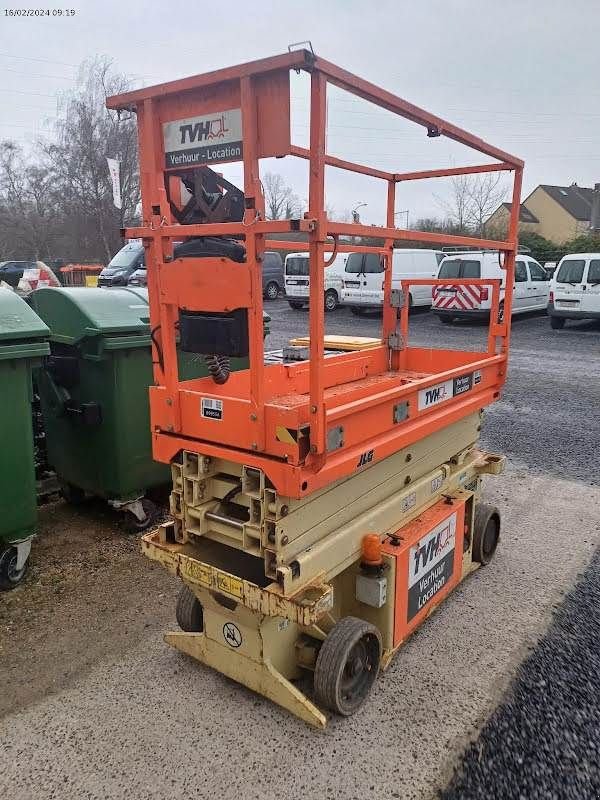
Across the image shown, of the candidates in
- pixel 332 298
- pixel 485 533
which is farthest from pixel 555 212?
pixel 485 533

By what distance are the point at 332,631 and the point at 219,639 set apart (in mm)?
553

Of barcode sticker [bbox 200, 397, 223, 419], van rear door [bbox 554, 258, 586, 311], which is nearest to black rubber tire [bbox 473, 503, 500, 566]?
barcode sticker [bbox 200, 397, 223, 419]

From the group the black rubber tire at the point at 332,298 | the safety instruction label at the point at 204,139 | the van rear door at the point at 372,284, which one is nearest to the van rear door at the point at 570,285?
the van rear door at the point at 372,284

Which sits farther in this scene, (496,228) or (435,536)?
(496,228)

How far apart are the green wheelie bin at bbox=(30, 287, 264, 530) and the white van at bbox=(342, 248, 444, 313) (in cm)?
1331

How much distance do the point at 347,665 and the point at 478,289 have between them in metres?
13.7

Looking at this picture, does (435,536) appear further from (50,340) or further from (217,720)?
(50,340)

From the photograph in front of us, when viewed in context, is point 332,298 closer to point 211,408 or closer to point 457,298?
point 457,298

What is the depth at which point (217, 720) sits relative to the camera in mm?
2729

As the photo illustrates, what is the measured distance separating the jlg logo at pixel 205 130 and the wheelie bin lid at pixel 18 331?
5.73ft

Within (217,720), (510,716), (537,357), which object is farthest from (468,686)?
(537,357)

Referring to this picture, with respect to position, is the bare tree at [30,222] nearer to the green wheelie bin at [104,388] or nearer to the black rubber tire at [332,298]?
the black rubber tire at [332,298]

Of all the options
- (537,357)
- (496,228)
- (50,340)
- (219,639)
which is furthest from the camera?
(496,228)

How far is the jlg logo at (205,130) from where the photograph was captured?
2.33 m
